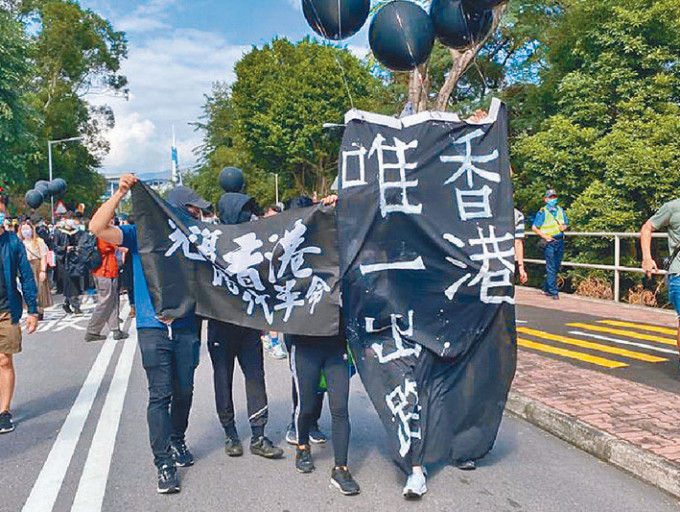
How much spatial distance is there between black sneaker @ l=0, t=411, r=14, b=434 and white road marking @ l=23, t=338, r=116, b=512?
422 mm

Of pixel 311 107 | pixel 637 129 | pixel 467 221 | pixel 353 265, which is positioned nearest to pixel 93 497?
pixel 353 265

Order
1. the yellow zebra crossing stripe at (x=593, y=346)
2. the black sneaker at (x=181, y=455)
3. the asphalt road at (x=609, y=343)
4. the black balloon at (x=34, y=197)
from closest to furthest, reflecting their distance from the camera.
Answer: the black sneaker at (x=181, y=455), the asphalt road at (x=609, y=343), the yellow zebra crossing stripe at (x=593, y=346), the black balloon at (x=34, y=197)

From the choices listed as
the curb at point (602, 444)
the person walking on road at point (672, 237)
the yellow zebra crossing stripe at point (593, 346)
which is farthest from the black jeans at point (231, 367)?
the yellow zebra crossing stripe at point (593, 346)

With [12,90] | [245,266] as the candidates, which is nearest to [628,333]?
[245,266]

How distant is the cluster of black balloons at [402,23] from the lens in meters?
5.72

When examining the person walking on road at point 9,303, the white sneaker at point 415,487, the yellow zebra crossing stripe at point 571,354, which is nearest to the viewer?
the white sneaker at point 415,487

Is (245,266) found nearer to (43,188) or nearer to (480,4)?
(480,4)

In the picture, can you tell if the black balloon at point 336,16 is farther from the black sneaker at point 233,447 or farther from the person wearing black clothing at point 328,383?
the black sneaker at point 233,447

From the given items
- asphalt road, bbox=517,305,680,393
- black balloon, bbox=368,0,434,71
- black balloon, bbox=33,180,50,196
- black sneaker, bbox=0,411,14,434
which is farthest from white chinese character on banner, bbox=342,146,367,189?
black balloon, bbox=33,180,50,196

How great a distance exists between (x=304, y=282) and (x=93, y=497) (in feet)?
6.08

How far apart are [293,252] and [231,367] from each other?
109cm

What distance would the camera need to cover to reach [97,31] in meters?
42.9

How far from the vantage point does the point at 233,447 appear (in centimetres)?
473

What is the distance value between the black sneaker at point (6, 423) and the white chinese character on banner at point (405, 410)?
11.3ft
